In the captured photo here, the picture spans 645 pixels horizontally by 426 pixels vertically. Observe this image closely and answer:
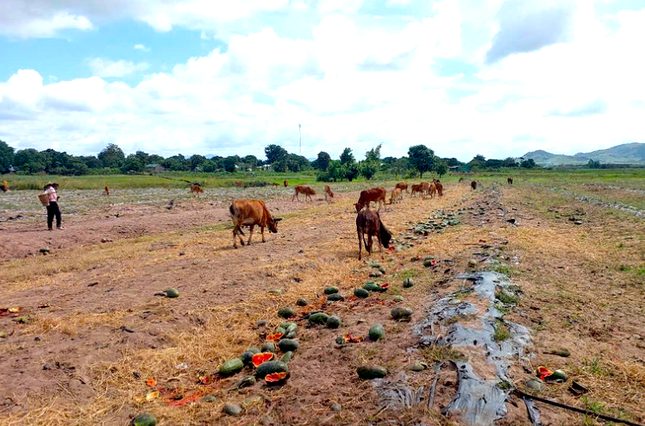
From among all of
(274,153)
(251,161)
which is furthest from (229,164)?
(274,153)

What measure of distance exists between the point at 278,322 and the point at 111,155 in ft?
500

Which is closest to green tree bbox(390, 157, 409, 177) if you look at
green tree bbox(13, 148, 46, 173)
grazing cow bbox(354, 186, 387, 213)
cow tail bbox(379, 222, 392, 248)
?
Answer: grazing cow bbox(354, 186, 387, 213)

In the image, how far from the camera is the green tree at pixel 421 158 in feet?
344

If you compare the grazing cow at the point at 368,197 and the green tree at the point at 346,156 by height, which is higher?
the green tree at the point at 346,156

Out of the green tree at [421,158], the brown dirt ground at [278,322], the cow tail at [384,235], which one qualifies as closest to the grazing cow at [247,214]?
the brown dirt ground at [278,322]

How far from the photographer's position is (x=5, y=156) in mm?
117562

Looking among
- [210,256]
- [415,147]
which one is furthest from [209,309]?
[415,147]

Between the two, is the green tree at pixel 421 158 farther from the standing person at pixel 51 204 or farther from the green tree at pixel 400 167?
the standing person at pixel 51 204

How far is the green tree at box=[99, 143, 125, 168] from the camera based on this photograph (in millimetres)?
137438

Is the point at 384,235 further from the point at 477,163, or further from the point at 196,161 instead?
the point at 477,163

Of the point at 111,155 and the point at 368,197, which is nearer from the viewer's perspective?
the point at 368,197

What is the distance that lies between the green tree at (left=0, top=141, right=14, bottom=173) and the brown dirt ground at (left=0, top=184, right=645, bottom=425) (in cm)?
11622

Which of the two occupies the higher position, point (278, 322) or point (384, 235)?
point (384, 235)

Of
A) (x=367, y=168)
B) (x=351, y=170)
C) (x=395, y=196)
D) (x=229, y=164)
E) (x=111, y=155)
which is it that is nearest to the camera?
(x=395, y=196)
